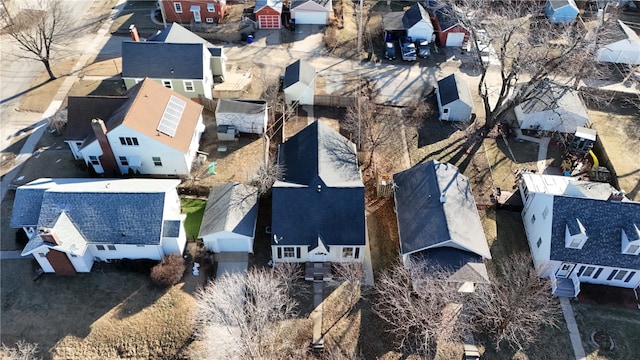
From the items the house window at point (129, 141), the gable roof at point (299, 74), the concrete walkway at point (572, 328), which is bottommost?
the concrete walkway at point (572, 328)

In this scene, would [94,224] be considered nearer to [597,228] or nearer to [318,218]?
[318,218]

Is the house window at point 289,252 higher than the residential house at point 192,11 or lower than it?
lower

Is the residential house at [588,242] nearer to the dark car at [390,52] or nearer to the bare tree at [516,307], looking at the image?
the bare tree at [516,307]

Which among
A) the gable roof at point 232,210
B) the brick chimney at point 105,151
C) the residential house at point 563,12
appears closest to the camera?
the gable roof at point 232,210

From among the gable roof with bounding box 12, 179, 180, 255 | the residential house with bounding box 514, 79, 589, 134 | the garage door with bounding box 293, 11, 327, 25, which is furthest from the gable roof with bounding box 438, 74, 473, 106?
the gable roof with bounding box 12, 179, 180, 255

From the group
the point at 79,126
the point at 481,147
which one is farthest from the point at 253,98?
the point at 481,147

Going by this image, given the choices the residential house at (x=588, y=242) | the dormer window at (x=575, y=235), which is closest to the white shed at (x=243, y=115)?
the residential house at (x=588, y=242)

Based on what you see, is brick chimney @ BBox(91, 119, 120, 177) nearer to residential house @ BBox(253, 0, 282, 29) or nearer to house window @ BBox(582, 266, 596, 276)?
residential house @ BBox(253, 0, 282, 29)

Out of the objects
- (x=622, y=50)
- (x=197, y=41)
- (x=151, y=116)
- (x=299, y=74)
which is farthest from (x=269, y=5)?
(x=622, y=50)
